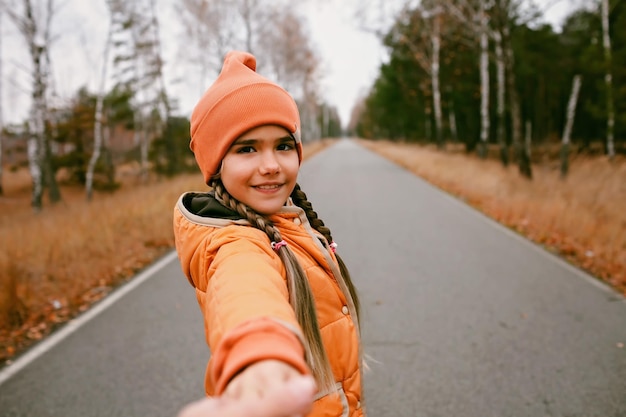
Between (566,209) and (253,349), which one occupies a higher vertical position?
(253,349)

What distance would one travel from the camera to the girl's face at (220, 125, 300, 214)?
129 cm

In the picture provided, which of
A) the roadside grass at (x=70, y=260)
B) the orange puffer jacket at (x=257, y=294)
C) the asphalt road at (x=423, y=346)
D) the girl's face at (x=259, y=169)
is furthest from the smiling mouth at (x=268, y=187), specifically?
the roadside grass at (x=70, y=260)

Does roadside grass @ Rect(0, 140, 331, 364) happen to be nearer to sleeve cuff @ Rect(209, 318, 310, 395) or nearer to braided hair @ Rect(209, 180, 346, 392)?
braided hair @ Rect(209, 180, 346, 392)

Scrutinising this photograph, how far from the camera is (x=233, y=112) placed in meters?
1.31

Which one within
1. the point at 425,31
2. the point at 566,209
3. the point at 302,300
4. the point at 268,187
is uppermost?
the point at 425,31

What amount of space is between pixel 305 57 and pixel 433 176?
24043mm

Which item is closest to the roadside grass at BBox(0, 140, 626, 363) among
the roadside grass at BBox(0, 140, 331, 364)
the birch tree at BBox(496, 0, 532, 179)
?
the roadside grass at BBox(0, 140, 331, 364)

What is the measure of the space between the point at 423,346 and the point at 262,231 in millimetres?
2840

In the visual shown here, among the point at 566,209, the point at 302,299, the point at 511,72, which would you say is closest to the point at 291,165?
the point at 302,299

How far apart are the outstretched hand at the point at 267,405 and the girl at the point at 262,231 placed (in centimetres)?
42

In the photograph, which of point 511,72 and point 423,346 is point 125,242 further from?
point 511,72

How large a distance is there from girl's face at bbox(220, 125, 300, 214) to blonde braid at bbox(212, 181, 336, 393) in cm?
4

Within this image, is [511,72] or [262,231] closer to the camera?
[262,231]

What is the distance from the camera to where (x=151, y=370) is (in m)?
3.33
